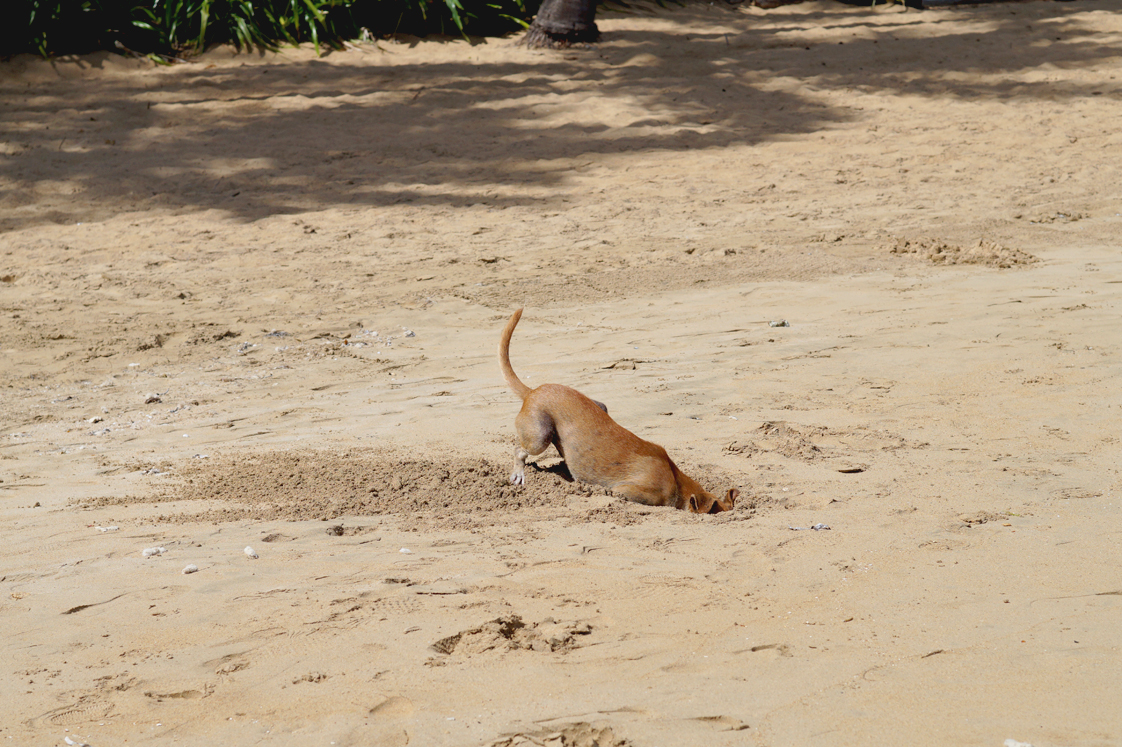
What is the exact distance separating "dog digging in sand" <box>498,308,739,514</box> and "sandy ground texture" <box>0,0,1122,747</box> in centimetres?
14

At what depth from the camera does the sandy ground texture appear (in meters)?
2.64

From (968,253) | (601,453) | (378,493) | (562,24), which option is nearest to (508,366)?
(601,453)

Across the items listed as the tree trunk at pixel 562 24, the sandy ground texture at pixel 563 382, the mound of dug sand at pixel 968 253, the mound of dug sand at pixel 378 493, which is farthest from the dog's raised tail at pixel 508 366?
the tree trunk at pixel 562 24

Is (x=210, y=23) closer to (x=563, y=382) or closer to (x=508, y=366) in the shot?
(x=563, y=382)

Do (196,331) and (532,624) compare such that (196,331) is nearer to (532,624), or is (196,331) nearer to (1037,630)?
(532,624)

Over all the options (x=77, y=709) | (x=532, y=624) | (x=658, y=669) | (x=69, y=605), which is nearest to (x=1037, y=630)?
(x=658, y=669)

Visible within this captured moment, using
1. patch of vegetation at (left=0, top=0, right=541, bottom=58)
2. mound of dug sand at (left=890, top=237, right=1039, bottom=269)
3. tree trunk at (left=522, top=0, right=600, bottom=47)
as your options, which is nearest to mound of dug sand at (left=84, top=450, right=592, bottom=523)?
mound of dug sand at (left=890, top=237, right=1039, bottom=269)

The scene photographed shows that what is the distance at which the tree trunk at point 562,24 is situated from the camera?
48.2 ft

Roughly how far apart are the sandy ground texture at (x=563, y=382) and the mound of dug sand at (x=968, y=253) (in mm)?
50

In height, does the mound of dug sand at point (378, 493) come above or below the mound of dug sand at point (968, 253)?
below

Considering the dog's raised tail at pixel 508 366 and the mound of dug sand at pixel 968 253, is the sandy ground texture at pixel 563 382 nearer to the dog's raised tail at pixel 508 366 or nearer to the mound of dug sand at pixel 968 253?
the mound of dug sand at pixel 968 253

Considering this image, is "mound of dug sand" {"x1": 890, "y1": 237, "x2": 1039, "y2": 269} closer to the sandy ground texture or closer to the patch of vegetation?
the sandy ground texture

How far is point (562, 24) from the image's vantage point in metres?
14.7

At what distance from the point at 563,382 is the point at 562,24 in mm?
10268
